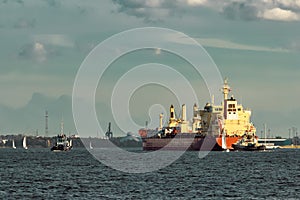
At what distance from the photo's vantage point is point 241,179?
325 ft

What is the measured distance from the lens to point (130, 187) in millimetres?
85562

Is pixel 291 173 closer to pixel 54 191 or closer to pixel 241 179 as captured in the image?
pixel 241 179

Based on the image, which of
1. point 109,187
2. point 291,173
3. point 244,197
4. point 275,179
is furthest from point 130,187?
point 291,173

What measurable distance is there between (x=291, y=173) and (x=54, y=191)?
144 ft

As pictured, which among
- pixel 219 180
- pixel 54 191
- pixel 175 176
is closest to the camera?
pixel 54 191

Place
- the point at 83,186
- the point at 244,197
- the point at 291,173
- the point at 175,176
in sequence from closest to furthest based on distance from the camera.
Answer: the point at 244,197, the point at 83,186, the point at 175,176, the point at 291,173

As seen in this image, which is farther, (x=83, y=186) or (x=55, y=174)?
(x=55, y=174)

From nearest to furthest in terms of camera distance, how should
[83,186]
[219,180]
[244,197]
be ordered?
[244,197], [83,186], [219,180]

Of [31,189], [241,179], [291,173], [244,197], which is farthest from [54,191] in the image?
[291,173]

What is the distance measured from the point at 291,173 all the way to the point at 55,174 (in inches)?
1301

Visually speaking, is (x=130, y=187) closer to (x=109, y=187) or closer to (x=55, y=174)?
(x=109, y=187)

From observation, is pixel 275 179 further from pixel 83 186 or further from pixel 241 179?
pixel 83 186

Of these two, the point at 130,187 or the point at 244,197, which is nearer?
the point at 244,197

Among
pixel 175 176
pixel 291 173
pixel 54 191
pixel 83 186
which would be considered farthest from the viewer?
pixel 291 173
